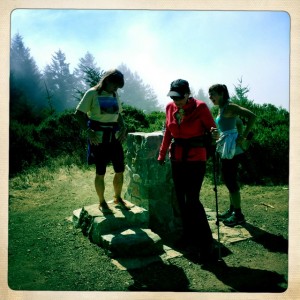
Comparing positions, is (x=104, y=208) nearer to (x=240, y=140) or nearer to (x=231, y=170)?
(x=231, y=170)

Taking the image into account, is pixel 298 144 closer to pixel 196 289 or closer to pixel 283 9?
pixel 283 9

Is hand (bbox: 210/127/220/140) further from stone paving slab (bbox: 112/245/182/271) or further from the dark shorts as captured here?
stone paving slab (bbox: 112/245/182/271)

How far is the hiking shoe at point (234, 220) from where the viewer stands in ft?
14.8

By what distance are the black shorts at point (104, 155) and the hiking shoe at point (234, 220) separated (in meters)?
1.64

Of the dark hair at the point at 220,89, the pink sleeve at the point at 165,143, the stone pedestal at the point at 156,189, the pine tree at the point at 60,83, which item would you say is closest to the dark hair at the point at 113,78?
the pink sleeve at the point at 165,143

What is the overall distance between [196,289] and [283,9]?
2882mm

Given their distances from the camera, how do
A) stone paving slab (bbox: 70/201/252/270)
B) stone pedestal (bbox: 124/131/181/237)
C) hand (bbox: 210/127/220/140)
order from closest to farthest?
hand (bbox: 210/127/220/140) < stone paving slab (bbox: 70/201/252/270) < stone pedestal (bbox: 124/131/181/237)

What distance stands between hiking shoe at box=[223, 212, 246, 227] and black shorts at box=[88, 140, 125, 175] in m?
1.64

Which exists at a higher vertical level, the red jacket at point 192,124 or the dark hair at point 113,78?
the dark hair at point 113,78

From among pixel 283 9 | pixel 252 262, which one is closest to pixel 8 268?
pixel 252 262

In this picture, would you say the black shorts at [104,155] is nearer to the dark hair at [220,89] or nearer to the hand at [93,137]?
the hand at [93,137]

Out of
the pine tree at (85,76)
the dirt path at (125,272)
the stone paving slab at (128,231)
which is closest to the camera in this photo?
the dirt path at (125,272)

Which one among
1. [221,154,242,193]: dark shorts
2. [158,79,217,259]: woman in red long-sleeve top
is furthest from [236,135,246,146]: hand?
[158,79,217,259]: woman in red long-sleeve top

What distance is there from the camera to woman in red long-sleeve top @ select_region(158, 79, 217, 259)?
3441mm
